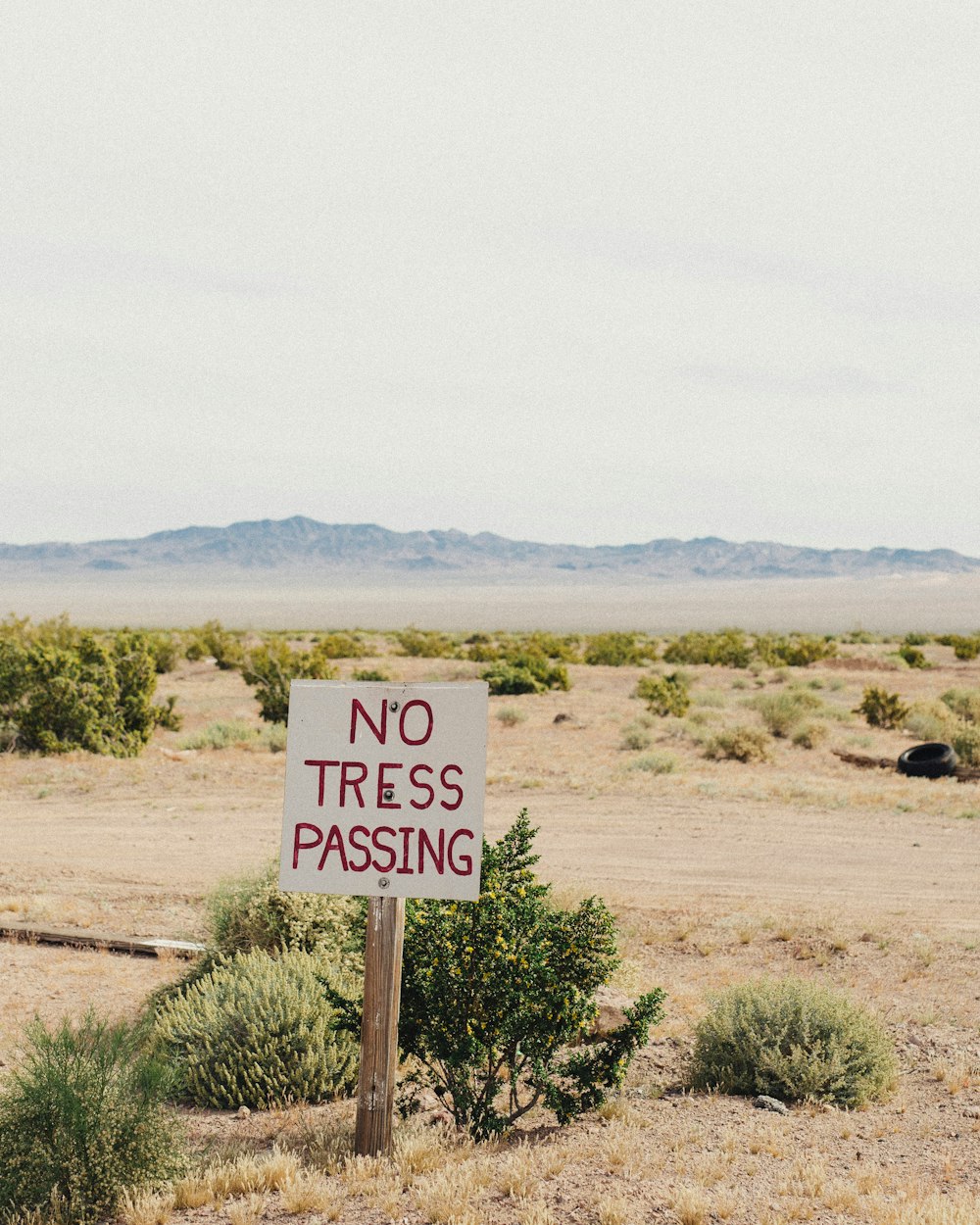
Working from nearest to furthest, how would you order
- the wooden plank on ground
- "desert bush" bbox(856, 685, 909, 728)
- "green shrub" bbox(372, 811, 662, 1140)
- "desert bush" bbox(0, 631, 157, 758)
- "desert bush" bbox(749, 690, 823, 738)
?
1. "green shrub" bbox(372, 811, 662, 1140)
2. the wooden plank on ground
3. "desert bush" bbox(0, 631, 157, 758)
4. "desert bush" bbox(749, 690, 823, 738)
5. "desert bush" bbox(856, 685, 909, 728)

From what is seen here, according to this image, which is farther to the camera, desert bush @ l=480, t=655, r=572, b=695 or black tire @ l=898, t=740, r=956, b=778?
desert bush @ l=480, t=655, r=572, b=695

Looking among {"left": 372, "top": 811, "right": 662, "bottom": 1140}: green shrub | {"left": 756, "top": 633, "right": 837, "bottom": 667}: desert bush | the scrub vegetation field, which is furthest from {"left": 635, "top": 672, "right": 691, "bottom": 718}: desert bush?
{"left": 372, "top": 811, "right": 662, "bottom": 1140}: green shrub

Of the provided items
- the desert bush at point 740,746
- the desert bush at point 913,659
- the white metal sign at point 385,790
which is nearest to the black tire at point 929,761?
the desert bush at point 740,746

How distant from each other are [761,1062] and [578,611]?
539 feet

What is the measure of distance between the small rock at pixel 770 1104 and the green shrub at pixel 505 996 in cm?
103

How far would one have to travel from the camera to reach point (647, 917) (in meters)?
12.1

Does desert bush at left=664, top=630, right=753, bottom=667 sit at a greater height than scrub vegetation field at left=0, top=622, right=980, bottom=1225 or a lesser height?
greater

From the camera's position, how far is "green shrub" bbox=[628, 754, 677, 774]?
74.1ft

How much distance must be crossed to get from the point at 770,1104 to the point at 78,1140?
413 centimetres

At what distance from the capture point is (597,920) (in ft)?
21.4

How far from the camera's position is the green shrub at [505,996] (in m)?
6.12

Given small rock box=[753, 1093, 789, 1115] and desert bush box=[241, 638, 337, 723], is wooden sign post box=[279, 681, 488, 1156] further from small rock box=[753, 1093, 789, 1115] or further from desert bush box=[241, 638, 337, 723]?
desert bush box=[241, 638, 337, 723]

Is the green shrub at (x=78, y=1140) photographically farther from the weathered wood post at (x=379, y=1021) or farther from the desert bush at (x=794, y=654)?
the desert bush at (x=794, y=654)

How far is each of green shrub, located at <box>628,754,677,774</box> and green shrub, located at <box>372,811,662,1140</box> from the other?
52.8ft
